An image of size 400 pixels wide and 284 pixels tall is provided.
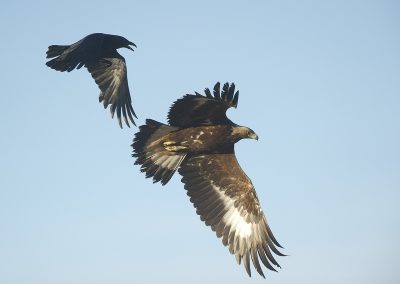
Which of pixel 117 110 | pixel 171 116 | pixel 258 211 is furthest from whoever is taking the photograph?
pixel 117 110

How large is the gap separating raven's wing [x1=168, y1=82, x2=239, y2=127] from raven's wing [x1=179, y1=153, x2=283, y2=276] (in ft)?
3.15

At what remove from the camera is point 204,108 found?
1162cm

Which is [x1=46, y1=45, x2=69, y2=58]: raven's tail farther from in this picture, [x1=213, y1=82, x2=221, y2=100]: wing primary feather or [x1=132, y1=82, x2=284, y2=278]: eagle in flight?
[x1=213, y1=82, x2=221, y2=100]: wing primary feather

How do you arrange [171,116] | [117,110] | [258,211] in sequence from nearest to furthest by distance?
1. [171,116]
2. [258,211]
3. [117,110]

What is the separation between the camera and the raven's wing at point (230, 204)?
12195 mm

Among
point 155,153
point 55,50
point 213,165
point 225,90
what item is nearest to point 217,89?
point 225,90

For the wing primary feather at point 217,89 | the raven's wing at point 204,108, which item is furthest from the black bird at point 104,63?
the wing primary feather at point 217,89

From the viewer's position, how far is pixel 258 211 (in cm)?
1266

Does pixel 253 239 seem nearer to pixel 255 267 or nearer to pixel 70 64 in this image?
pixel 255 267

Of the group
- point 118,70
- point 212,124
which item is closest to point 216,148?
point 212,124

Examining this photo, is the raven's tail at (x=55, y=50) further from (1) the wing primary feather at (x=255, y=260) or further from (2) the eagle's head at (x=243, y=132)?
(1) the wing primary feather at (x=255, y=260)

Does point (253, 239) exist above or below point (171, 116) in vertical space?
below

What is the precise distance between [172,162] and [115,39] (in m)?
2.97

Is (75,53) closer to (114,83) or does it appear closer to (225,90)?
(114,83)
